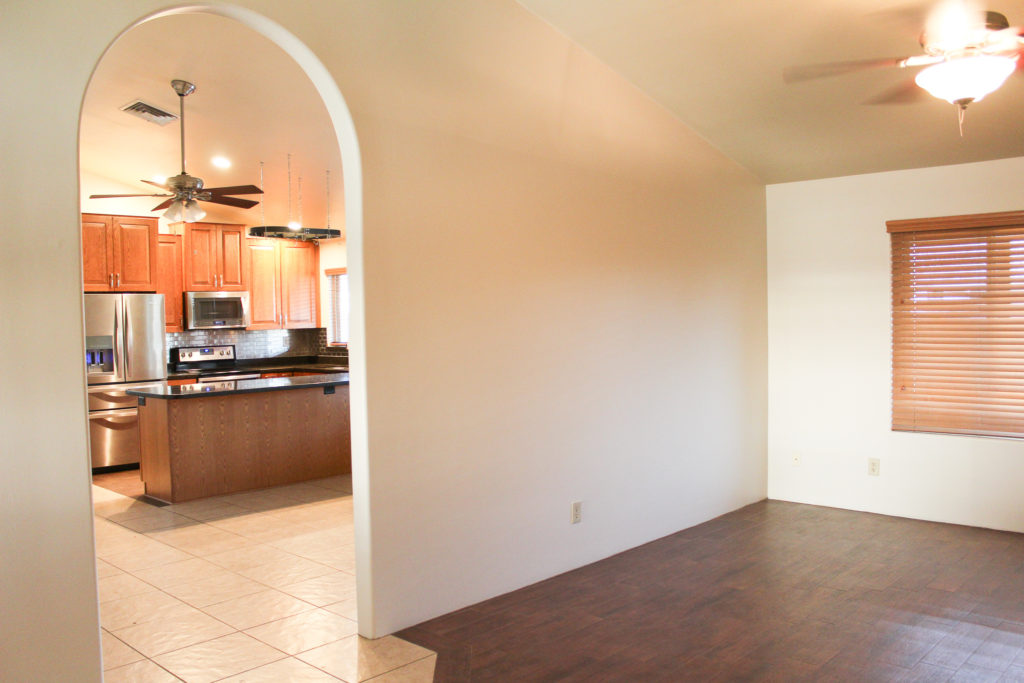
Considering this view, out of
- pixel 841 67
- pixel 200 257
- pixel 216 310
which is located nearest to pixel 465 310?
pixel 841 67

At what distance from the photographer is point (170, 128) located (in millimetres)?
5188

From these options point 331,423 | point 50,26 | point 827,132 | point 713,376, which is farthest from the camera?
point 331,423

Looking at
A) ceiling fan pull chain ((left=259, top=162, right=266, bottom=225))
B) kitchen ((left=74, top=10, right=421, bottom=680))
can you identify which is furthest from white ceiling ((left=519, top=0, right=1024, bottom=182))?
ceiling fan pull chain ((left=259, top=162, right=266, bottom=225))

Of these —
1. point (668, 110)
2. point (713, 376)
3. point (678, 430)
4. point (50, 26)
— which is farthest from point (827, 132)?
point (50, 26)

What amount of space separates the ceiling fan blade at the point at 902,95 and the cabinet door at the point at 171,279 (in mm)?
6284

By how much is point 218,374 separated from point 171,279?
106 cm

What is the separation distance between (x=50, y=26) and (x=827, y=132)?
397cm

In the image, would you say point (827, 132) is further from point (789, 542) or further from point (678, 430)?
point (789, 542)

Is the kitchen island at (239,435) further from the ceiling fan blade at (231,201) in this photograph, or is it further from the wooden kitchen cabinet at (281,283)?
the wooden kitchen cabinet at (281,283)

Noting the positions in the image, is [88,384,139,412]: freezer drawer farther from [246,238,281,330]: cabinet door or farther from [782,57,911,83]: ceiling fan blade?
[782,57,911,83]: ceiling fan blade

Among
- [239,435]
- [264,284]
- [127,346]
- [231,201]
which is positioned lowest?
[239,435]

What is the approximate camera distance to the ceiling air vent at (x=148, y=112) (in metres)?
4.64

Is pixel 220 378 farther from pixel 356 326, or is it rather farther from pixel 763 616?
pixel 763 616

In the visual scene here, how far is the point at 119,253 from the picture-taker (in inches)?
264
